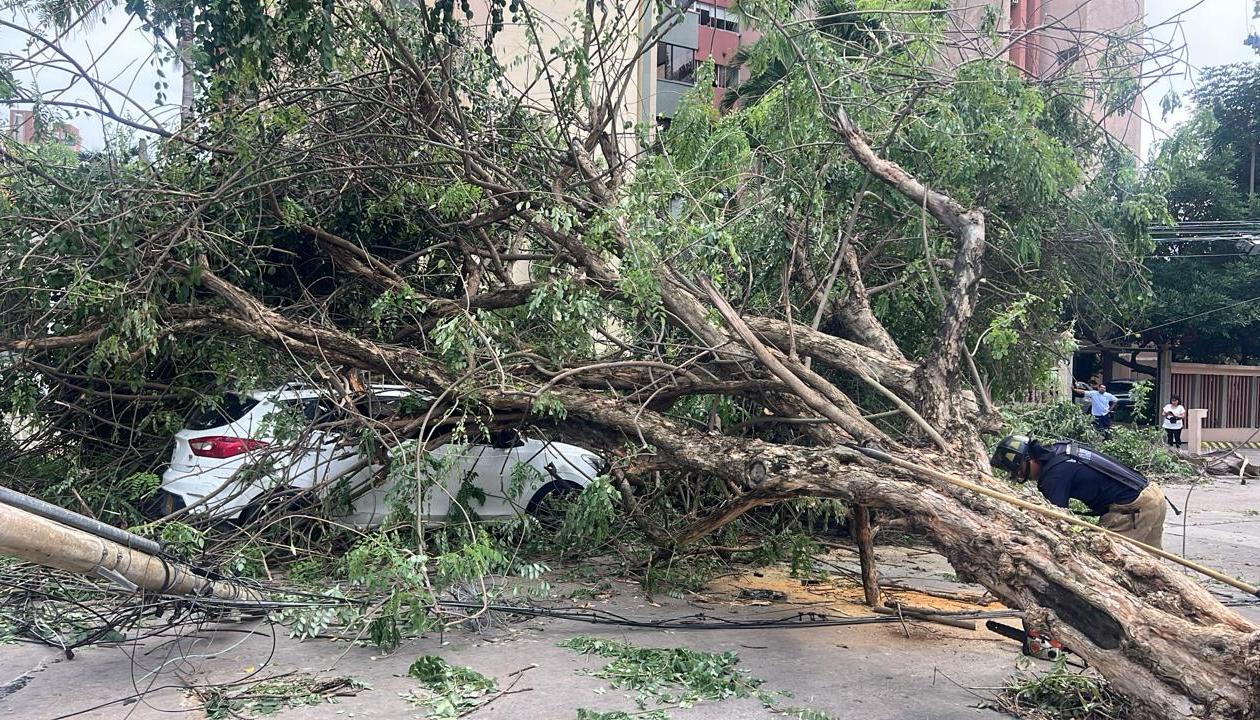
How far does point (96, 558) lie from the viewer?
356 cm

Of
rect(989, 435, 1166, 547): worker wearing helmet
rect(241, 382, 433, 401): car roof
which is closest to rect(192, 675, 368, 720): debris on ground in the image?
rect(241, 382, 433, 401): car roof

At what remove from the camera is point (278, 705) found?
408cm

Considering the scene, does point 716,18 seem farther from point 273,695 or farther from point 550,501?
point 273,695

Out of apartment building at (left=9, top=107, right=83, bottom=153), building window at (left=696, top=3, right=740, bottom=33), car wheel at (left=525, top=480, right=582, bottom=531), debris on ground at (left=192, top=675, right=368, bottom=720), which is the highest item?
building window at (left=696, top=3, right=740, bottom=33)

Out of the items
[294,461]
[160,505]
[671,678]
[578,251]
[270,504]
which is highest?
[578,251]

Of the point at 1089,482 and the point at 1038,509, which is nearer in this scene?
the point at 1038,509

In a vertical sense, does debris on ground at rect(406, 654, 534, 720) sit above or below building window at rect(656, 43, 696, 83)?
below

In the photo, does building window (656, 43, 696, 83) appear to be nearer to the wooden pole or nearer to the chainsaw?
the wooden pole

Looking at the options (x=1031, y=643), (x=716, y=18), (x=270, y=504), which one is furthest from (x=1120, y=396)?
(x=270, y=504)

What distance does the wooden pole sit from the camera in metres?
5.95

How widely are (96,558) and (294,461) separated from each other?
263 centimetres

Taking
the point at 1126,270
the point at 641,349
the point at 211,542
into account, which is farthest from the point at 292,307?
the point at 1126,270

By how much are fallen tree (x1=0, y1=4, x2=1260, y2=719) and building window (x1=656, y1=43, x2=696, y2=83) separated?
13.3 m

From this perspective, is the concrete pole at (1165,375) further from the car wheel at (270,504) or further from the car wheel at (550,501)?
the car wheel at (270,504)
